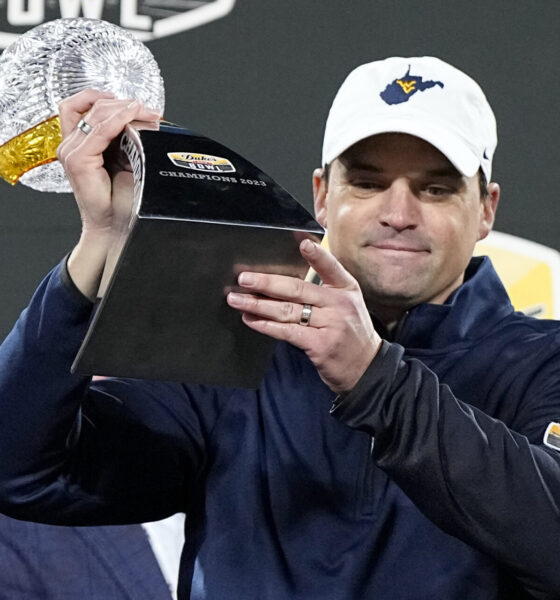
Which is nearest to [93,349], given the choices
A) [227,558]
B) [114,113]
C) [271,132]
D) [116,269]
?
[116,269]

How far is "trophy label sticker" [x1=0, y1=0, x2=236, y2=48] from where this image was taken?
2016 millimetres

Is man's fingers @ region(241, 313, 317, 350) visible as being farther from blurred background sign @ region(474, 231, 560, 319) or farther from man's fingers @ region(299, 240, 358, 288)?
blurred background sign @ region(474, 231, 560, 319)

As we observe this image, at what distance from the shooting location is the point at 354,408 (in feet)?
3.55

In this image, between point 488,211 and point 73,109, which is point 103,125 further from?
point 488,211

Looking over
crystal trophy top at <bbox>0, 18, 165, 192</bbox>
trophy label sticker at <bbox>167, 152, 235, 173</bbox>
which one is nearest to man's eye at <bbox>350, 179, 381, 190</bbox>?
crystal trophy top at <bbox>0, 18, 165, 192</bbox>

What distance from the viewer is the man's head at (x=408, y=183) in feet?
4.72

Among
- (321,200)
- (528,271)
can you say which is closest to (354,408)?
(321,200)

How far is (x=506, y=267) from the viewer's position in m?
2.07

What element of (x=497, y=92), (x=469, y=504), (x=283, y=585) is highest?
(x=497, y=92)

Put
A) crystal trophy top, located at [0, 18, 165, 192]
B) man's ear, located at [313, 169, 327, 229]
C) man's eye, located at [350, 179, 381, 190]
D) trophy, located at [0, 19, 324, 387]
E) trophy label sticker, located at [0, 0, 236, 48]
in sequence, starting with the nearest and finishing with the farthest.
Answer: trophy, located at [0, 19, 324, 387] → crystal trophy top, located at [0, 18, 165, 192] → man's eye, located at [350, 179, 381, 190] → man's ear, located at [313, 169, 327, 229] → trophy label sticker, located at [0, 0, 236, 48]

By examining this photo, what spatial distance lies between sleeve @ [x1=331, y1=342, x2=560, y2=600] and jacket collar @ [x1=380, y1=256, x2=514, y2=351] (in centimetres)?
30

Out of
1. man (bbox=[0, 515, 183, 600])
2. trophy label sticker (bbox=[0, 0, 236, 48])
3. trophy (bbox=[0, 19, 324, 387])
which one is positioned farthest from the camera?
trophy label sticker (bbox=[0, 0, 236, 48])

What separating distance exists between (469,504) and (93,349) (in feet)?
1.16

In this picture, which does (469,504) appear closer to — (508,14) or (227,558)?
(227,558)
